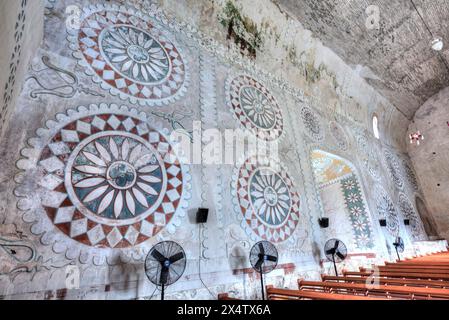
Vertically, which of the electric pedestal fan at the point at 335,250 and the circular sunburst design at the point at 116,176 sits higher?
the circular sunburst design at the point at 116,176

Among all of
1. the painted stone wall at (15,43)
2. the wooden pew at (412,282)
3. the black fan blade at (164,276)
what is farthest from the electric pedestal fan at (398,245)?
the painted stone wall at (15,43)

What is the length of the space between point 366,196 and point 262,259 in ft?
20.6

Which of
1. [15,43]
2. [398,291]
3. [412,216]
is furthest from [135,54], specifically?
[412,216]

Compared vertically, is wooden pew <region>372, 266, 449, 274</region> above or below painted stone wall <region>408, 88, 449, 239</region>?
below

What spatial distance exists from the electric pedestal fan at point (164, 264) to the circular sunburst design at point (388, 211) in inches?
327

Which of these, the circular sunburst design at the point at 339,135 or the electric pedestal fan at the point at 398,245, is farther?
the circular sunburst design at the point at 339,135

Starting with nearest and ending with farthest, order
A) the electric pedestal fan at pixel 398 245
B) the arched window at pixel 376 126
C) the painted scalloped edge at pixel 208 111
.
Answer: the painted scalloped edge at pixel 208 111 → the electric pedestal fan at pixel 398 245 → the arched window at pixel 376 126

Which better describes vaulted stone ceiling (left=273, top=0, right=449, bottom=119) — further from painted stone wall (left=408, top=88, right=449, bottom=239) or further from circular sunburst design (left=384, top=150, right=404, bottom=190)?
circular sunburst design (left=384, top=150, right=404, bottom=190)

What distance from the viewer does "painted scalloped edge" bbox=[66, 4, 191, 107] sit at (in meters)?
3.91

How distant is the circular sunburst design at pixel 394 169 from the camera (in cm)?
1136

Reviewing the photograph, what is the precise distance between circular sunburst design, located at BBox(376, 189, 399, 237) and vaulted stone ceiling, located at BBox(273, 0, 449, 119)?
5.39 m

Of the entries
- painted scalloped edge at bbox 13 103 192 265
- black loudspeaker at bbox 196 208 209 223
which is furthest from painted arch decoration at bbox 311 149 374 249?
painted scalloped edge at bbox 13 103 192 265

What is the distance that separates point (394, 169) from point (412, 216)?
2.34 meters

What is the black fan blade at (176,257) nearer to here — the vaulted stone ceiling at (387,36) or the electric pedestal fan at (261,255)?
the electric pedestal fan at (261,255)
